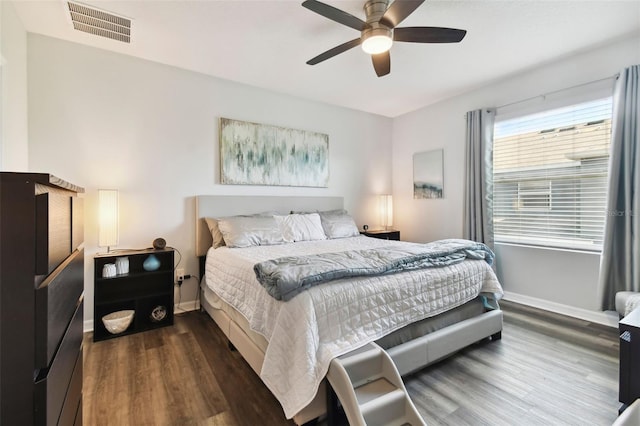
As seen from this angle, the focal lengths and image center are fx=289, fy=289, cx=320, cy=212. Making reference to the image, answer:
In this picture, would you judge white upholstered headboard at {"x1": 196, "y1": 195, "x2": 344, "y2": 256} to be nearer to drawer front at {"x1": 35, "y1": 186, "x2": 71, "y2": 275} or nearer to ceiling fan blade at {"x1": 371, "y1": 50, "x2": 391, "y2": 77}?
ceiling fan blade at {"x1": 371, "y1": 50, "x2": 391, "y2": 77}

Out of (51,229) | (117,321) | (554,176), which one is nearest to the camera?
(51,229)

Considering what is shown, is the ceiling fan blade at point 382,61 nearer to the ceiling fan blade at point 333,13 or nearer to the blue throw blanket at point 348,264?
the ceiling fan blade at point 333,13

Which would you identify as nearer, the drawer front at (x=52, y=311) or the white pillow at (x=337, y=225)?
the drawer front at (x=52, y=311)

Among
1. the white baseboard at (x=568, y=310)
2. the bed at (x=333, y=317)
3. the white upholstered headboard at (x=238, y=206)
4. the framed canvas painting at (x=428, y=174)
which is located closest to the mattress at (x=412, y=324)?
the bed at (x=333, y=317)

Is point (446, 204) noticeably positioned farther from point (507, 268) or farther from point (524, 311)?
point (524, 311)

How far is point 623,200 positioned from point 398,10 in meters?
2.68

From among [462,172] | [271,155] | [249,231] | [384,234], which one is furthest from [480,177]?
[249,231]

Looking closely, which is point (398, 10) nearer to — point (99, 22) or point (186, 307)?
point (99, 22)

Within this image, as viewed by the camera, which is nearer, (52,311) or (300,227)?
(52,311)

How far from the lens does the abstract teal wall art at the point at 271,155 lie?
3.46m

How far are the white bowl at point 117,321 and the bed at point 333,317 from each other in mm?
698

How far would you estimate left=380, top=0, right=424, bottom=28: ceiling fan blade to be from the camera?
5.78 feet

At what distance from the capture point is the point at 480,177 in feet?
11.8

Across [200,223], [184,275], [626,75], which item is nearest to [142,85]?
[200,223]
